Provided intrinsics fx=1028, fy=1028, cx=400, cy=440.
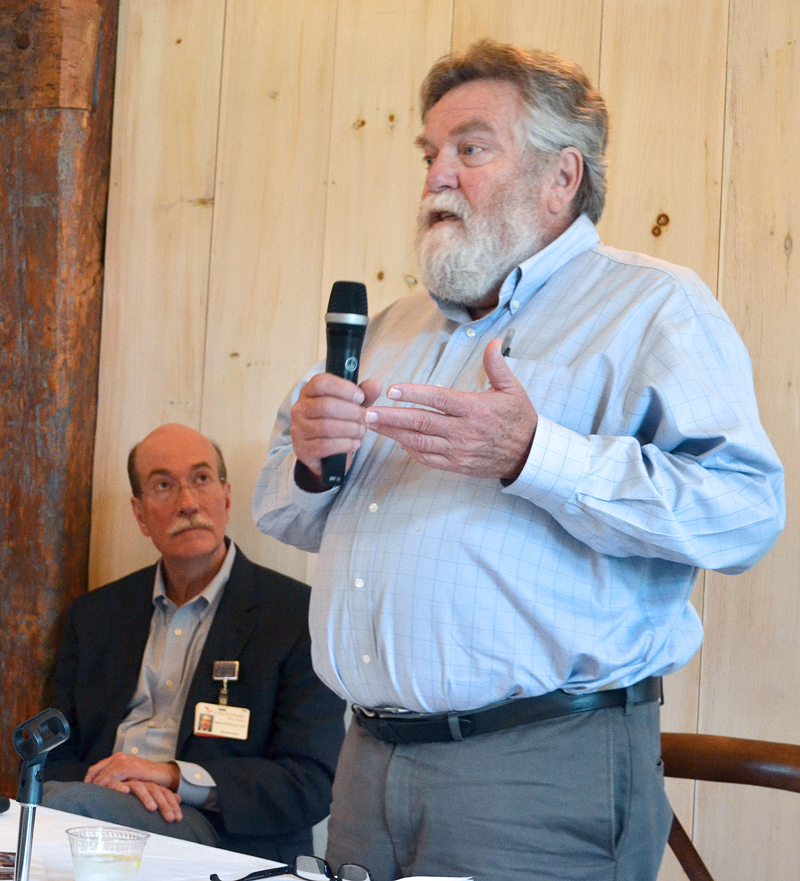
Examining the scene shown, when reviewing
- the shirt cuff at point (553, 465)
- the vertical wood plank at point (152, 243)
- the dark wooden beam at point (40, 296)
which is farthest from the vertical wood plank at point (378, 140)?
the shirt cuff at point (553, 465)

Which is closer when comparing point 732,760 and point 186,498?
point 732,760

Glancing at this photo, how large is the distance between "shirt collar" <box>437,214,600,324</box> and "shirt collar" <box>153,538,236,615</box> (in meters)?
1.24

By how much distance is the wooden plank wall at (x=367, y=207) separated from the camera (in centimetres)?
231

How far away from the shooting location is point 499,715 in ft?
4.92

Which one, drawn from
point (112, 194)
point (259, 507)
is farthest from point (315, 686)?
point (112, 194)

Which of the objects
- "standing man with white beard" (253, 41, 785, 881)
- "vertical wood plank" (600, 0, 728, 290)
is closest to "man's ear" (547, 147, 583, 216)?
"standing man with white beard" (253, 41, 785, 881)

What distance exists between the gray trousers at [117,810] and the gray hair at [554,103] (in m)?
1.53

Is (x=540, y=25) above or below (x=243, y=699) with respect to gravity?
above

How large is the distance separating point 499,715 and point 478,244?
0.78 meters

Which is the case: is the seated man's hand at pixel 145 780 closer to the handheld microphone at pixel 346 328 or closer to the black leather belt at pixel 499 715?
the black leather belt at pixel 499 715

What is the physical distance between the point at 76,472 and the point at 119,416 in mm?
207

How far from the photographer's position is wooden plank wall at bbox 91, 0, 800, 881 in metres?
2.31

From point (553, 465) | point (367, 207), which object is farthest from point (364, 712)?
point (367, 207)

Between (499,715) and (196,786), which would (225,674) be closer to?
(196,786)
